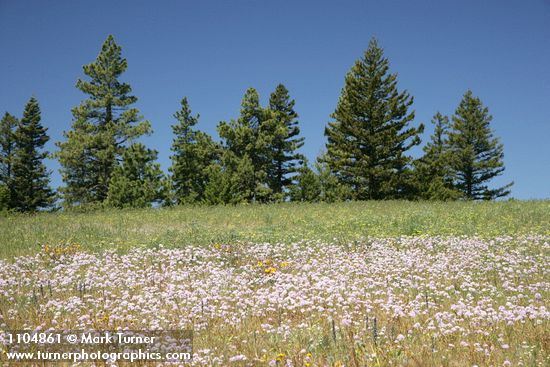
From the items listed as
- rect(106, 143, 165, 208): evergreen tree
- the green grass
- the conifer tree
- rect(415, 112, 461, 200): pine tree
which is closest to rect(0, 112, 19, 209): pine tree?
the conifer tree

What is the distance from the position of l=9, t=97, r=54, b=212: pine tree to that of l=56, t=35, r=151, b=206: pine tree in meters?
7.73

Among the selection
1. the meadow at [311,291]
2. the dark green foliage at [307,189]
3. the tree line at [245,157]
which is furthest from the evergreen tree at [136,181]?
the meadow at [311,291]

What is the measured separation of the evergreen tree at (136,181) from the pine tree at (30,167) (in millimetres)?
15609

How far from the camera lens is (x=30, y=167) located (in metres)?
47.1

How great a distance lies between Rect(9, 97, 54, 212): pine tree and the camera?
45781mm

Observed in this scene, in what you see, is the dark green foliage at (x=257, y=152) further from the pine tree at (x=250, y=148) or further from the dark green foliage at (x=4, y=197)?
the dark green foliage at (x=4, y=197)

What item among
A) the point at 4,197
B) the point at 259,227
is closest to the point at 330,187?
the point at 259,227

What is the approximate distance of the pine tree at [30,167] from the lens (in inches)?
1802

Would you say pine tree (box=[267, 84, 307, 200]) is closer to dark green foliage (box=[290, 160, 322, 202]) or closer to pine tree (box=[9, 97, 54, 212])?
dark green foliage (box=[290, 160, 322, 202])

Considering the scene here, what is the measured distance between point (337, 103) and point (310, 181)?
36.0 feet

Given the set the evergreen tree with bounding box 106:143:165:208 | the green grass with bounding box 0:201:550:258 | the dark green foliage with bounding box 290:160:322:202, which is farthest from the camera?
the dark green foliage with bounding box 290:160:322:202

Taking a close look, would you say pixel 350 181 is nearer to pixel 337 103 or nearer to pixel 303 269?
pixel 337 103

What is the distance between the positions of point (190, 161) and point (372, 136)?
17.9 meters

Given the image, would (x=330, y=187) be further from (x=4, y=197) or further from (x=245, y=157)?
(x=4, y=197)
